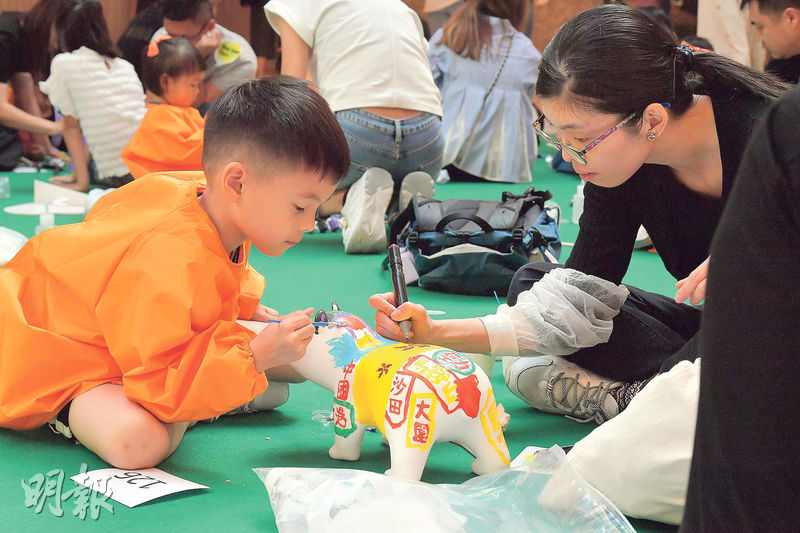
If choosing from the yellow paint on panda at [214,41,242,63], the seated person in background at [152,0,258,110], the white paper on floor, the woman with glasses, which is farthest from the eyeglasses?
the yellow paint on panda at [214,41,242,63]

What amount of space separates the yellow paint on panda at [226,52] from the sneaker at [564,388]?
3124 millimetres

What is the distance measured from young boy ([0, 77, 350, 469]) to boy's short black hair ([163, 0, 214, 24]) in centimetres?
281

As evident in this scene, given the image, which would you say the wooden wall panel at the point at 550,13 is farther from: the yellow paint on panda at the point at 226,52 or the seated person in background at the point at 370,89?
the seated person in background at the point at 370,89

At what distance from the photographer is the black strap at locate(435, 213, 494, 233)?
93.6 inches

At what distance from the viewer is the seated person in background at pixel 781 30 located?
276cm

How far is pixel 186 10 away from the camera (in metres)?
3.96

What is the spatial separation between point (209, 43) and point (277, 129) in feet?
9.82

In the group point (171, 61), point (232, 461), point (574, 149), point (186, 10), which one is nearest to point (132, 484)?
point (232, 461)

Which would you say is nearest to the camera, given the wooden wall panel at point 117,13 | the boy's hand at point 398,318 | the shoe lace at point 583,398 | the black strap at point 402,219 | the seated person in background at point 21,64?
the boy's hand at point 398,318

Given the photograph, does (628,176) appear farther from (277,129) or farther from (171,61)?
(171,61)

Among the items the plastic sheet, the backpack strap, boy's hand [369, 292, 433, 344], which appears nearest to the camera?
the plastic sheet

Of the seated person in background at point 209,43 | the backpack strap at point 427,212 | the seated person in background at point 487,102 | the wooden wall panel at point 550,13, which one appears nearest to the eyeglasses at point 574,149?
the backpack strap at point 427,212

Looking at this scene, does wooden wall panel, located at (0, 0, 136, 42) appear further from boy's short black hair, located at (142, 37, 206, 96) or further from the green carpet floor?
the green carpet floor

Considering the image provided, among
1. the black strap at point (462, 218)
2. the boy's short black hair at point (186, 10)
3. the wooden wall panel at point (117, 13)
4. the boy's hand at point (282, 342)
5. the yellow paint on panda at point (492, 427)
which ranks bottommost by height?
the wooden wall panel at point (117, 13)
